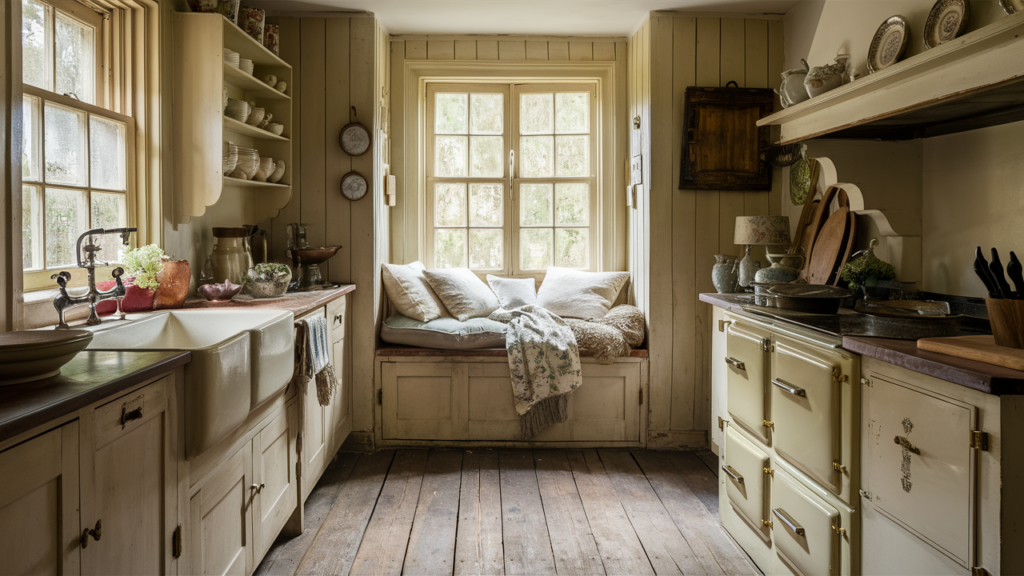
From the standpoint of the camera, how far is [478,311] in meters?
3.96

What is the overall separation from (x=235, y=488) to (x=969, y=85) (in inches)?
101

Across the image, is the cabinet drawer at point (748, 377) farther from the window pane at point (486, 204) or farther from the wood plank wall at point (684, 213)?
the window pane at point (486, 204)

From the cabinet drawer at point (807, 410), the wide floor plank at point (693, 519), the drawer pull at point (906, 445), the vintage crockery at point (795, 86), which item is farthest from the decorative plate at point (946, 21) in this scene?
the wide floor plank at point (693, 519)

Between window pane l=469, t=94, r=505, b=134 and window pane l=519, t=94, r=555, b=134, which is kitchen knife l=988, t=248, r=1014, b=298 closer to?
window pane l=519, t=94, r=555, b=134

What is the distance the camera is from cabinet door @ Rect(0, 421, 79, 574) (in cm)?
98

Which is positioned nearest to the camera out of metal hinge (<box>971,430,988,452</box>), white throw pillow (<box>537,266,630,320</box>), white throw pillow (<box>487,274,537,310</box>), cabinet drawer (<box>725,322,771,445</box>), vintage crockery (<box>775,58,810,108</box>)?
metal hinge (<box>971,430,988,452</box>)

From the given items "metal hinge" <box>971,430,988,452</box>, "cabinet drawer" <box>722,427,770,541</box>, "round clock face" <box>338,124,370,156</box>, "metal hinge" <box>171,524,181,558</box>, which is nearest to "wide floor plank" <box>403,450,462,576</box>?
"metal hinge" <box>171,524,181,558</box>

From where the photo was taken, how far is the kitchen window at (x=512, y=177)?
171 inches

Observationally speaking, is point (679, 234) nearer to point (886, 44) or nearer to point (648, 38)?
point (648, 38)

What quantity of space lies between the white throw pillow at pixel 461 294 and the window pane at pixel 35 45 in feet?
7.49

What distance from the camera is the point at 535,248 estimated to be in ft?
14.5

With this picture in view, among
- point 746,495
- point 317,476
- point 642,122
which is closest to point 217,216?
point 317,476

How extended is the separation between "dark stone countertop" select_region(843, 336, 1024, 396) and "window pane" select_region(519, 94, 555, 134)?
299 centimetres

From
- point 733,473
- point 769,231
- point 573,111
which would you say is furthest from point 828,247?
point 573,111
